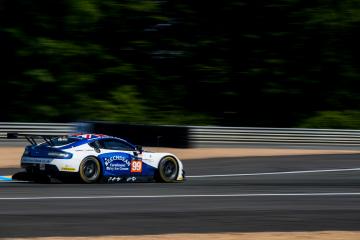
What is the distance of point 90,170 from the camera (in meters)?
15.6

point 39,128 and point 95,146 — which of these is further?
point 39,128

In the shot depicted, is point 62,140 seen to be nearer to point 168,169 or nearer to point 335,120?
point 168,169

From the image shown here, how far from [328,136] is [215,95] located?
351 inches

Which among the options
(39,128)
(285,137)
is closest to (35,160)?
(39,128)

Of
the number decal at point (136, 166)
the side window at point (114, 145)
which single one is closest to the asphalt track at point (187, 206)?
the number decal at point (136, 166)

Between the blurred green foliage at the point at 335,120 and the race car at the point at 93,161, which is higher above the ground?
the blurred green foliage at the point at 335,120

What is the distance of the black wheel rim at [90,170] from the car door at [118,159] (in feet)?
0.55

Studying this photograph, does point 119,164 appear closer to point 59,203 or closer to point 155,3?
point 59,203

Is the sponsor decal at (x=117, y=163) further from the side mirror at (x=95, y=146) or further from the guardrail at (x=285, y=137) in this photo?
the guardrail at (x=285, y=137)

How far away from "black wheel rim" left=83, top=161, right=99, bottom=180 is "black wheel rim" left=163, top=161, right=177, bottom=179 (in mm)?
1589

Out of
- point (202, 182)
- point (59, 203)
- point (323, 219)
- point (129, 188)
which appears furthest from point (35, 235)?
point (202, 182)

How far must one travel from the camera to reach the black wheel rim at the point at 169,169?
1662cm

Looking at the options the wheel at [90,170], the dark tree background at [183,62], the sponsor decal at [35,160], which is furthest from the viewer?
the dark tree background at [183,62]

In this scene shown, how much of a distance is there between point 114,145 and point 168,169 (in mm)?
1286
